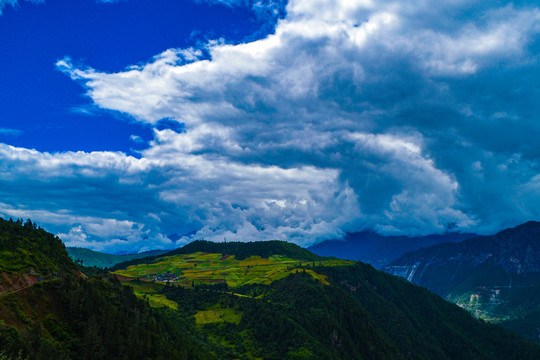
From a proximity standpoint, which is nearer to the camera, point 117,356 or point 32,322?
point 32,322

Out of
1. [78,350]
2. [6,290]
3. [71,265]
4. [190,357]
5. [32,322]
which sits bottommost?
[190,357]

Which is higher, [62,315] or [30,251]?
[30,251]

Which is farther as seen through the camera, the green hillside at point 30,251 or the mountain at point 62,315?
the green hillside at point 30,251

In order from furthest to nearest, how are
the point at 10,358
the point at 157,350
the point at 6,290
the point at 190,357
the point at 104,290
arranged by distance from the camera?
the point at 190,357 < the point at 104,290 < the point at 157,350 < the point at 6,290 < the point at 10,358

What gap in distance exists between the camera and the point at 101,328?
111125 millimetres

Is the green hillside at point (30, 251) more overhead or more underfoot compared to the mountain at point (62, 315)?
more overhead

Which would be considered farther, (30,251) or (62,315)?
(30,251)

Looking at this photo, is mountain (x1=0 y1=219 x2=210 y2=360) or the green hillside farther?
the green hillside

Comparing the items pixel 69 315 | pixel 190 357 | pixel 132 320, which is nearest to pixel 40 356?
pixel 69 315

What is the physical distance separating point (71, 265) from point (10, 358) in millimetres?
94798

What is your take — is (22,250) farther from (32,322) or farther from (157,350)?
(157,350)

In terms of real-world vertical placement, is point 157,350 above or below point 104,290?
below

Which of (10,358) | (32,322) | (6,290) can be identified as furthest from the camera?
(6,290)

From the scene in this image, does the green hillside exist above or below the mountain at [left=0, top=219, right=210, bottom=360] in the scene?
above
